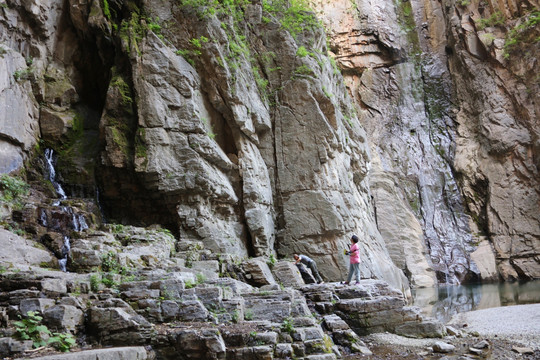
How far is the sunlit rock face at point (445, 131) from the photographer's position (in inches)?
1188

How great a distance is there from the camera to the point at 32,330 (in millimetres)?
6594

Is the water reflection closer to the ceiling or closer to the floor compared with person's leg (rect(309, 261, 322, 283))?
closer to the floor

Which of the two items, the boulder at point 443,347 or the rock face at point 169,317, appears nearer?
the rock face at point 169,317

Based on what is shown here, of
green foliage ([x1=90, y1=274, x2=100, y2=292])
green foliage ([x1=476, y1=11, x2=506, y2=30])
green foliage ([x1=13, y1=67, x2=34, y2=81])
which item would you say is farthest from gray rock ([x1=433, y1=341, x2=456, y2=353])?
green foliage ([x1=476, y1=11, x2=506, y2=30])

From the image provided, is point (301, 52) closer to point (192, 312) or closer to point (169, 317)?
point (192, 312)

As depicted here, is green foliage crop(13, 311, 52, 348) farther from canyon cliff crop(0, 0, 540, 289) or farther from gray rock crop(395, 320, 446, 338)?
gray rock crop(395, 320, 446, 338)

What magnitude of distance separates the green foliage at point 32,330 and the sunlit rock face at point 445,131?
25.1 m

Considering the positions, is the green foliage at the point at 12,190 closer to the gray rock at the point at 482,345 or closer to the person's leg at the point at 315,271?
the person's leg at the point at 315,271

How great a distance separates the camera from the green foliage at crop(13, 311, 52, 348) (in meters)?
6.48

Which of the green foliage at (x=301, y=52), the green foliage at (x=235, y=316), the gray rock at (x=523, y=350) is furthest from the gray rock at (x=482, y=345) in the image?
the green foliage at (x=301, y=52)

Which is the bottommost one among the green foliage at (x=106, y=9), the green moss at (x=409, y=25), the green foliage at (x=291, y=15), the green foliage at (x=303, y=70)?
the green foliage at (x=303, y=70)

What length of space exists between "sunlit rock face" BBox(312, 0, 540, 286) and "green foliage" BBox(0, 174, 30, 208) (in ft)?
72.4

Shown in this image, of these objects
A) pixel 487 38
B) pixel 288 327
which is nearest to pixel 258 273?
pixel 288 327

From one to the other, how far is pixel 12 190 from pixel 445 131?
107 ft
